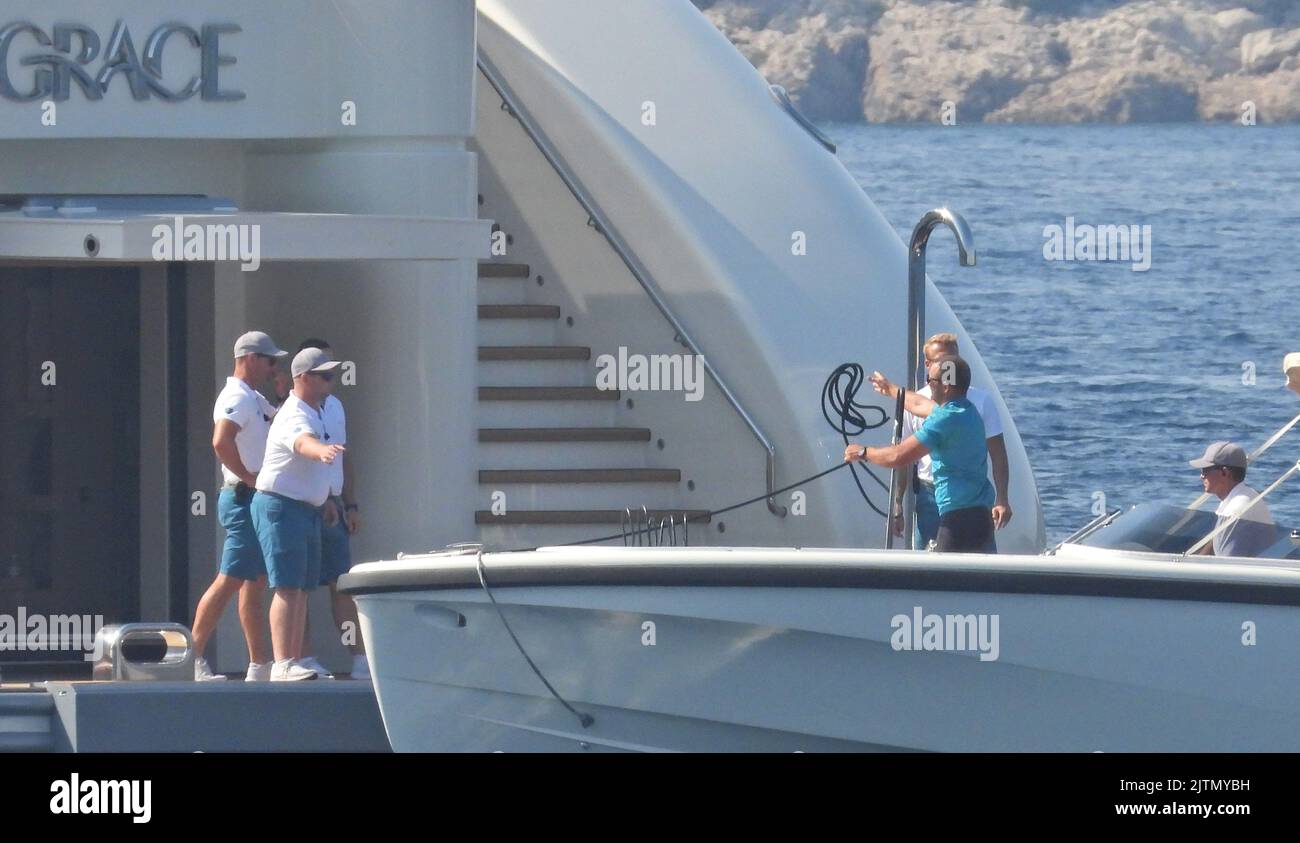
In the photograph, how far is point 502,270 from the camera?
11.4 metres

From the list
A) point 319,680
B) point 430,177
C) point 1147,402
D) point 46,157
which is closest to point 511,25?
point 430,177

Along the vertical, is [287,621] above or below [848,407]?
below

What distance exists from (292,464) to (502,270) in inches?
111

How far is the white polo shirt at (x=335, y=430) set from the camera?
9164 millimetres

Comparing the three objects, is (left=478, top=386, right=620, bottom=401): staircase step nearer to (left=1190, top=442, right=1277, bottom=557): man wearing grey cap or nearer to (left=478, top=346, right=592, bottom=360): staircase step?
(left=478, top=346, right=592, bottom=360): staircase step

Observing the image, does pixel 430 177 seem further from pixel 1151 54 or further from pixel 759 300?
pixel 1151 54

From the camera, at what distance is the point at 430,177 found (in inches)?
392

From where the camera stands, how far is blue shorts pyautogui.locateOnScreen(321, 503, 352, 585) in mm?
9266

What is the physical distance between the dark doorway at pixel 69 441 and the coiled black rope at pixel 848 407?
2.75 metres

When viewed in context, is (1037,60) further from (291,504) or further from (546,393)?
(291,504)

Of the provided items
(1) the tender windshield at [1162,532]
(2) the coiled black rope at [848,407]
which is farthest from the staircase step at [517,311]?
(1) the tender windshield at [1162,532]

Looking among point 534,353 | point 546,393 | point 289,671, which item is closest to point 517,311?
point 534,353

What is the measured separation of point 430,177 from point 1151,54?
8330 centimetres

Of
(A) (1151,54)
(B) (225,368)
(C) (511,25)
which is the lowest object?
(B) (225,368)
